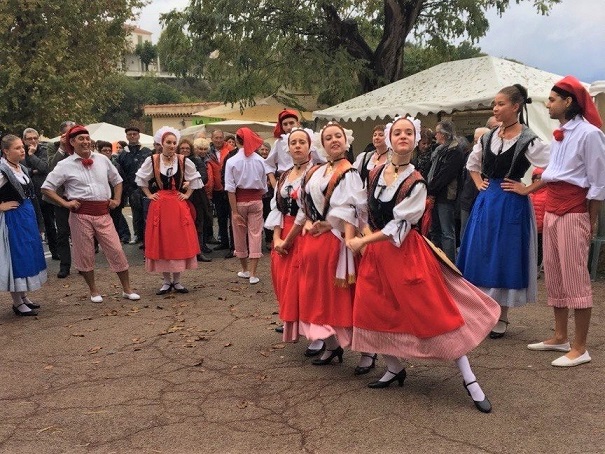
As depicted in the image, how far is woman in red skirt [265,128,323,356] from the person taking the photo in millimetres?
5008

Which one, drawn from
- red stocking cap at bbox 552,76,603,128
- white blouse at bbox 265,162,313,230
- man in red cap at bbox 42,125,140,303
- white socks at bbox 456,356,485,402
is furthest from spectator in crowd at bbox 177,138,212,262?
white socks at bbox 456,356,485,402

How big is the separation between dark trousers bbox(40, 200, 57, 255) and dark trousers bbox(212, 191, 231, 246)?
247 centimetres

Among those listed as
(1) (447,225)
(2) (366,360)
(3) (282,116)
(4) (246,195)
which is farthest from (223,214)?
(2) (366,360)

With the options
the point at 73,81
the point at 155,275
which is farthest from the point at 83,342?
the point at 73,81

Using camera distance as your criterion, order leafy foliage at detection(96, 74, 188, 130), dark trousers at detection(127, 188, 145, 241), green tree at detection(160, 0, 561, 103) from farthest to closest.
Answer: leafy foliage at detection(96, 74, 188, 130) < green tree at detection(160, 0, 561, 103) < dark trousers at detection(127, 188, 145, 241)

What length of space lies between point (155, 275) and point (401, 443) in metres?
6.06

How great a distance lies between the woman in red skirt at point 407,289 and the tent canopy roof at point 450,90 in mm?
7418

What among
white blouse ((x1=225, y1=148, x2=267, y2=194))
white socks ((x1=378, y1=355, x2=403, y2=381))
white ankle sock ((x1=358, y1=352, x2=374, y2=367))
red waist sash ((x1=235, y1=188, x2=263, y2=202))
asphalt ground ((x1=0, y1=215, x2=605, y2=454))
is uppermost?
white blouse ((x1=225, y1=148, x2=267, y2=194))

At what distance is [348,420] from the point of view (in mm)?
4062

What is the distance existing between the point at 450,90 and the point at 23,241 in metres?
8.06

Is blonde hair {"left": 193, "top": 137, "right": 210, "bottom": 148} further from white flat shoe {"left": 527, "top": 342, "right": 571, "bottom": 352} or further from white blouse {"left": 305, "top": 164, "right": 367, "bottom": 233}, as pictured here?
white flat shoe {"left": 527, "top": 342, "right": 571, "bottom": 352}

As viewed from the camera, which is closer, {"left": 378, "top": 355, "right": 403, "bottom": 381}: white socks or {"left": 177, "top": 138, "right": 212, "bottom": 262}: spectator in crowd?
{"left": 378, "top": 355, "right": 403, "bottom": 381}: white socks

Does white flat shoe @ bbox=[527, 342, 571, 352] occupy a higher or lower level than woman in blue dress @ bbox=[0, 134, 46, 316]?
lower

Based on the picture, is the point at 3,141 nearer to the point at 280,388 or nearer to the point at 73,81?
the point at 280,388
